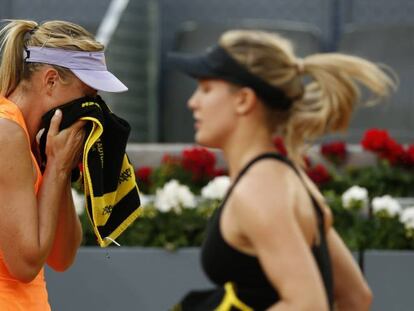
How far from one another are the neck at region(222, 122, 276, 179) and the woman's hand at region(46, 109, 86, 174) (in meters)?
0.90

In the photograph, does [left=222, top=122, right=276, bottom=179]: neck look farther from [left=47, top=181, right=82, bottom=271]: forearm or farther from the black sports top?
[left=47, top=181, right=82, bottom=271]: forearm

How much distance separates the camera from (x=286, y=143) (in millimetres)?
2615

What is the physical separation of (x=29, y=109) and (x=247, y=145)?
3.41 feet

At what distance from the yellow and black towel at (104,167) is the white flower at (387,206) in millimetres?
2624

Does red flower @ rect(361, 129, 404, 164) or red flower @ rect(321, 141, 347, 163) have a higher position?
red flower @ rect(361, 129, 404, 164)

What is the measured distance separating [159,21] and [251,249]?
632 cm

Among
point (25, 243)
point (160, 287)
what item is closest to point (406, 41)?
point (160, 287)

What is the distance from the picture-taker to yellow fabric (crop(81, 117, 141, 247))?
3379 millimetres

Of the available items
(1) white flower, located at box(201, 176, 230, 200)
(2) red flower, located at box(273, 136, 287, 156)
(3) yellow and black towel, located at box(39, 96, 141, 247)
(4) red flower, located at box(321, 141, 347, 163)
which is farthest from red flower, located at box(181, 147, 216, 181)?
(3) yellow and black towel, located at box(39, 96, 141, 247)

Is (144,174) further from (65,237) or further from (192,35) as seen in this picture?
(65,237)

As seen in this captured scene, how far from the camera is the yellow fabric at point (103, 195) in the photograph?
338cm

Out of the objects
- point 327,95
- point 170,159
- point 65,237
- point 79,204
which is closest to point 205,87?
point 327,95

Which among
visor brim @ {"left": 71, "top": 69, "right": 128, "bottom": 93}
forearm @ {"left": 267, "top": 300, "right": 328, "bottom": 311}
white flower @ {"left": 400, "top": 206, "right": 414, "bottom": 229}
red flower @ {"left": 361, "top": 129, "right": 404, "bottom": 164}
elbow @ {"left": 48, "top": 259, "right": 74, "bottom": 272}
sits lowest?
white flower @ {"left": 400, "top": 206, "right": 414, "bottom": 229}

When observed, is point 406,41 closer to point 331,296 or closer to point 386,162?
point 386,162
